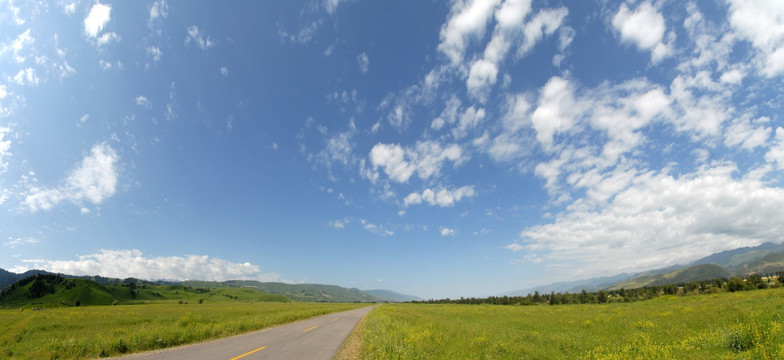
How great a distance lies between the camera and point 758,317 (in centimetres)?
1658

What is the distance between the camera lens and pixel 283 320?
36812mm

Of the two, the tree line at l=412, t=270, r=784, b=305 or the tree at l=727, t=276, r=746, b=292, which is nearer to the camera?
the tree at l=727, t=276, r=746, b=292

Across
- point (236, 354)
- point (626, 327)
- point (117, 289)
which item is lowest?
point (117, 289)

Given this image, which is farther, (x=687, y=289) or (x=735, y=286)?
(x=687, y=289)

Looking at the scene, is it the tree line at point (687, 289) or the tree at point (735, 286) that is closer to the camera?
the tree at point (735, 286)

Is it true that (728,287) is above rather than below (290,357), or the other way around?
below

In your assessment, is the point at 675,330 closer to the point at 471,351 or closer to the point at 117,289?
the point at 471,351

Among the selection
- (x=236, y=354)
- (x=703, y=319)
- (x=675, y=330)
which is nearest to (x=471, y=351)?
(x=236, y=354)

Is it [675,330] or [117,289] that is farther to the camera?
[117,289]

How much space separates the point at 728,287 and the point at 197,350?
105 m

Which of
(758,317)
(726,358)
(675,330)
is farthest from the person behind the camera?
(675,330)

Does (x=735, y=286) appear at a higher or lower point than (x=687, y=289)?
higher

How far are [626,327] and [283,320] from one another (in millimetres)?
36065

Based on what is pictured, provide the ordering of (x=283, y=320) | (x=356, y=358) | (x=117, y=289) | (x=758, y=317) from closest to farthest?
(x=356, y=358), (x=758, y=317), (x=283, y=320), (x=117, y=289)
